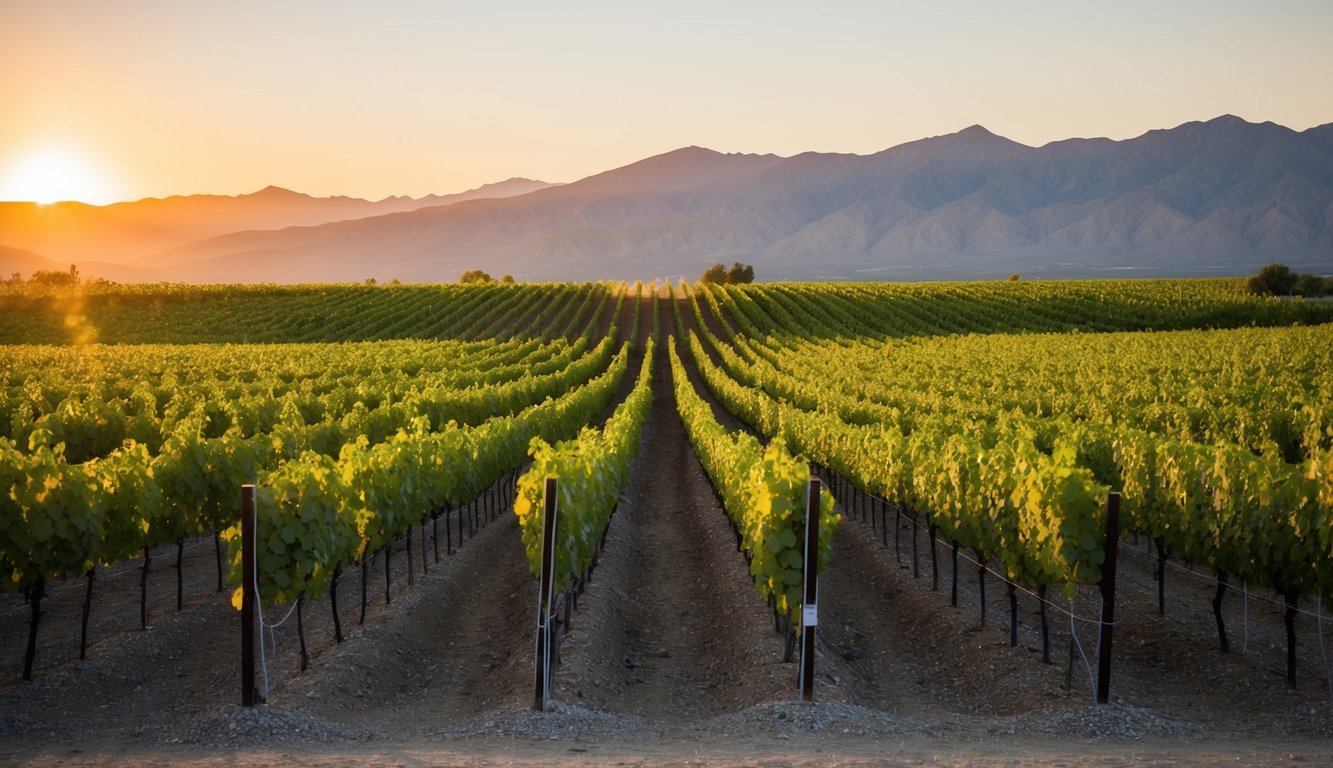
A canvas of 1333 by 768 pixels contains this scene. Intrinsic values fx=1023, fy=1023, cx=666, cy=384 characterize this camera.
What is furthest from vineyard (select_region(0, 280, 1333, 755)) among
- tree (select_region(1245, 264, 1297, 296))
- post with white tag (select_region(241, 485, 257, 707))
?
tree (select_region(1245, 264, 1297, 296))

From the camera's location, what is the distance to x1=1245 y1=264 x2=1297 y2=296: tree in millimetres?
100312

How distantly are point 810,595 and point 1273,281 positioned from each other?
110434 mm

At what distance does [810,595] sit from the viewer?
11.2 meters

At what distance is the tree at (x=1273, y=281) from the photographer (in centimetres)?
10031

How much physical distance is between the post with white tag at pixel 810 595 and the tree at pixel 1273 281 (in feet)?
342

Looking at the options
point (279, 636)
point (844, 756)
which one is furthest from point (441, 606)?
point (844, 756)

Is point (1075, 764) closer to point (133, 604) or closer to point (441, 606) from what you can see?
point (441, 606)

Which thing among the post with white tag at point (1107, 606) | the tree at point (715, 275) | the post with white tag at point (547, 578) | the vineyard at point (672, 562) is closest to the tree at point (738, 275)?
the tree at point (715, 275)

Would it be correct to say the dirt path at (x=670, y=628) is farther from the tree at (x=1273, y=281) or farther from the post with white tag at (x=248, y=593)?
the tree at (x=1273, y=281)

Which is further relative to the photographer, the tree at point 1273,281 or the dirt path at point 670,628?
the tree at point 1273,281

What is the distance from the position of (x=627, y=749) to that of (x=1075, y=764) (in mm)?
3914

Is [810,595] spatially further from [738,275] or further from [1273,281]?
[738,275]

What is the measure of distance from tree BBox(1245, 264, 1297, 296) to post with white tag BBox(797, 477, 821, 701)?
342ft

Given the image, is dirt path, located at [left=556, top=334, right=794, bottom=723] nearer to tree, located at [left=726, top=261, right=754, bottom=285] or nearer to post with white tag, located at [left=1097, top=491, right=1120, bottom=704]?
post with white tag, located at [left=1097, top=491, right=1120, bottom=704]
